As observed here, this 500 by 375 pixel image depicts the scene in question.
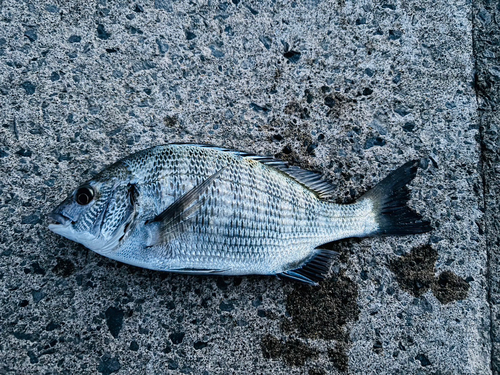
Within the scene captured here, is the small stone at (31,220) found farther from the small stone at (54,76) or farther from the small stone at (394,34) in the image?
the small stone at (394,34)

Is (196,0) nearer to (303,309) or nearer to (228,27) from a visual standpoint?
(228,27)

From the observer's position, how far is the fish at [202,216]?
1800 mm

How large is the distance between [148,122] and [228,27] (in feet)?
2.66

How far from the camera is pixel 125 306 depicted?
2035 millimetres

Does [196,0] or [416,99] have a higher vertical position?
[196,0]

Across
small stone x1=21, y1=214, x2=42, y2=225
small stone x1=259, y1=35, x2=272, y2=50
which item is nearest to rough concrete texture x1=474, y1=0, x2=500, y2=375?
small stone x1=259, y1=35, x2=272, y2=50

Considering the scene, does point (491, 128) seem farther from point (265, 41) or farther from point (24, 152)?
point (24, 152)

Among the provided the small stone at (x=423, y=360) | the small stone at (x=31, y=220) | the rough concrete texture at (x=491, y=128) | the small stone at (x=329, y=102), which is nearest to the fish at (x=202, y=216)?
the small stone at (x=31, y=220)

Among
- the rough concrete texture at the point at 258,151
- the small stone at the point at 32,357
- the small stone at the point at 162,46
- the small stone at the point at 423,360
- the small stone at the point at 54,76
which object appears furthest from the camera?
the small stone at the point at 162,46

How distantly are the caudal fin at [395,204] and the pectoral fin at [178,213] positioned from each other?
0.96m

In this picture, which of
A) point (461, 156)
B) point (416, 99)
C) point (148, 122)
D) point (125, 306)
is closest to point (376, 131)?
point (416, 99)

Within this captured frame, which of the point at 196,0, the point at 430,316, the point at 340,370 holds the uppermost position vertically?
the point at 196,0

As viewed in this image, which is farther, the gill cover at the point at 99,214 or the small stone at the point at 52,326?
the small stone at the point at 52,326

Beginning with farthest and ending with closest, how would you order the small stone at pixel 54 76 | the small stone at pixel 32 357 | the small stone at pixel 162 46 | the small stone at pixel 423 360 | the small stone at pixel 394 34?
1. the small stone at pixel 394 34
2. the small stone at pixel 162 46
3. the small stone at pixel 54 76
4. the small stone at pixel 423 360
5. the small stone at pixel 32 357
